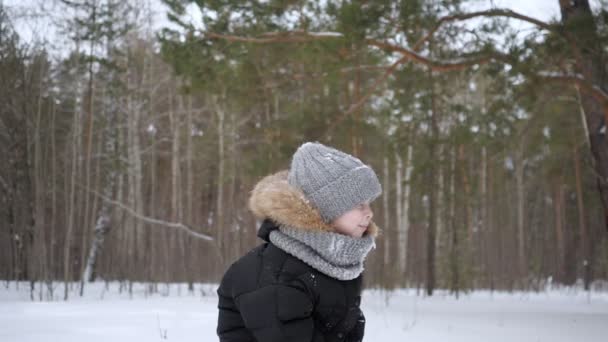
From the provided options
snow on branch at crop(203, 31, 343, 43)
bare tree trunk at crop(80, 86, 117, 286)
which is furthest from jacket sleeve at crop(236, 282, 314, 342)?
bare tree trunk at crop(80, 86, 117, 286)

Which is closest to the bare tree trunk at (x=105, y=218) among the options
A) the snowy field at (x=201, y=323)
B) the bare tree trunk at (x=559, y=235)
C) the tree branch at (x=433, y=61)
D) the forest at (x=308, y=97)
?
the forest at (x=308, y=97)

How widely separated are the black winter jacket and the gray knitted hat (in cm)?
6

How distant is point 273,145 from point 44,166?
3.03 meters

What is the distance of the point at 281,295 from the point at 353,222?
42cm

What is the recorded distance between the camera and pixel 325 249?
1.84 m

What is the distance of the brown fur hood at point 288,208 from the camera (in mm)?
1893

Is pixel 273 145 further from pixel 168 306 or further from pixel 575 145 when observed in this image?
pixel 575 145

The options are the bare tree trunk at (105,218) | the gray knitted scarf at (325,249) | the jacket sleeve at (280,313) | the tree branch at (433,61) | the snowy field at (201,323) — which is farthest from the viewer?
the bare tree trunk at (105,218)

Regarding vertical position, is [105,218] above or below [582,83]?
below

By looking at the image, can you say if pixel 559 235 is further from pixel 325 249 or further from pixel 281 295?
pixel 281 295

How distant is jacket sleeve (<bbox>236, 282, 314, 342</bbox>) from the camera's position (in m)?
1.67

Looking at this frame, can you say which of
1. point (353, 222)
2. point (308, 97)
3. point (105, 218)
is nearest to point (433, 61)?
point (308, 97)

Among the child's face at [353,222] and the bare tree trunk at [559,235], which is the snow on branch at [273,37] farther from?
the bare tree trunk at [559,235]

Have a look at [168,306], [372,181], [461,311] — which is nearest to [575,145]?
[461,311]
